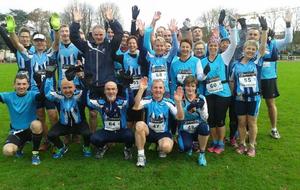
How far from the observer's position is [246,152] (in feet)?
18.7

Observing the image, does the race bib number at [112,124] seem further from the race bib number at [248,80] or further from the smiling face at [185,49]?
the race bib number at [248,80]

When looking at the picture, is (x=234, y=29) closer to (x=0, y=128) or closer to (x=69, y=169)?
(x=69, y=169)

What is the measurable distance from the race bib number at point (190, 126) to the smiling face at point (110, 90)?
1.19 meters

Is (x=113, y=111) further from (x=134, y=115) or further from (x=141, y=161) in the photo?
(x=141, y=161)

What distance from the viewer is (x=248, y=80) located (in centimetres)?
557

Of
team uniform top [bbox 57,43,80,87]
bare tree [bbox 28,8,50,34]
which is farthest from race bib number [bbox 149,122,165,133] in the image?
bare tree [bbox 28,8,50,34]

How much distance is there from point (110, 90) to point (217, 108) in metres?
1.75

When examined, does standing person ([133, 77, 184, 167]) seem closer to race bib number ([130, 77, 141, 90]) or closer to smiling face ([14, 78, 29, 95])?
race bib number ([130, 77, 141, 90])

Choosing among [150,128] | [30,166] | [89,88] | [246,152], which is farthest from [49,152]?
[246,152]

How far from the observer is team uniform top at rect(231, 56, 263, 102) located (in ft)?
18.2

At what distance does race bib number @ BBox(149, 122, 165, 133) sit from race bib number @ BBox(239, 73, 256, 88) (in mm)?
1428

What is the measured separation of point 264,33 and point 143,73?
6.87 ft

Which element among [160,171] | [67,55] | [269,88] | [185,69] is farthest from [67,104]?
[269,88]

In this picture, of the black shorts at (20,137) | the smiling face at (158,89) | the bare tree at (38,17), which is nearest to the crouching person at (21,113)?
the black shorts at (20,137)
